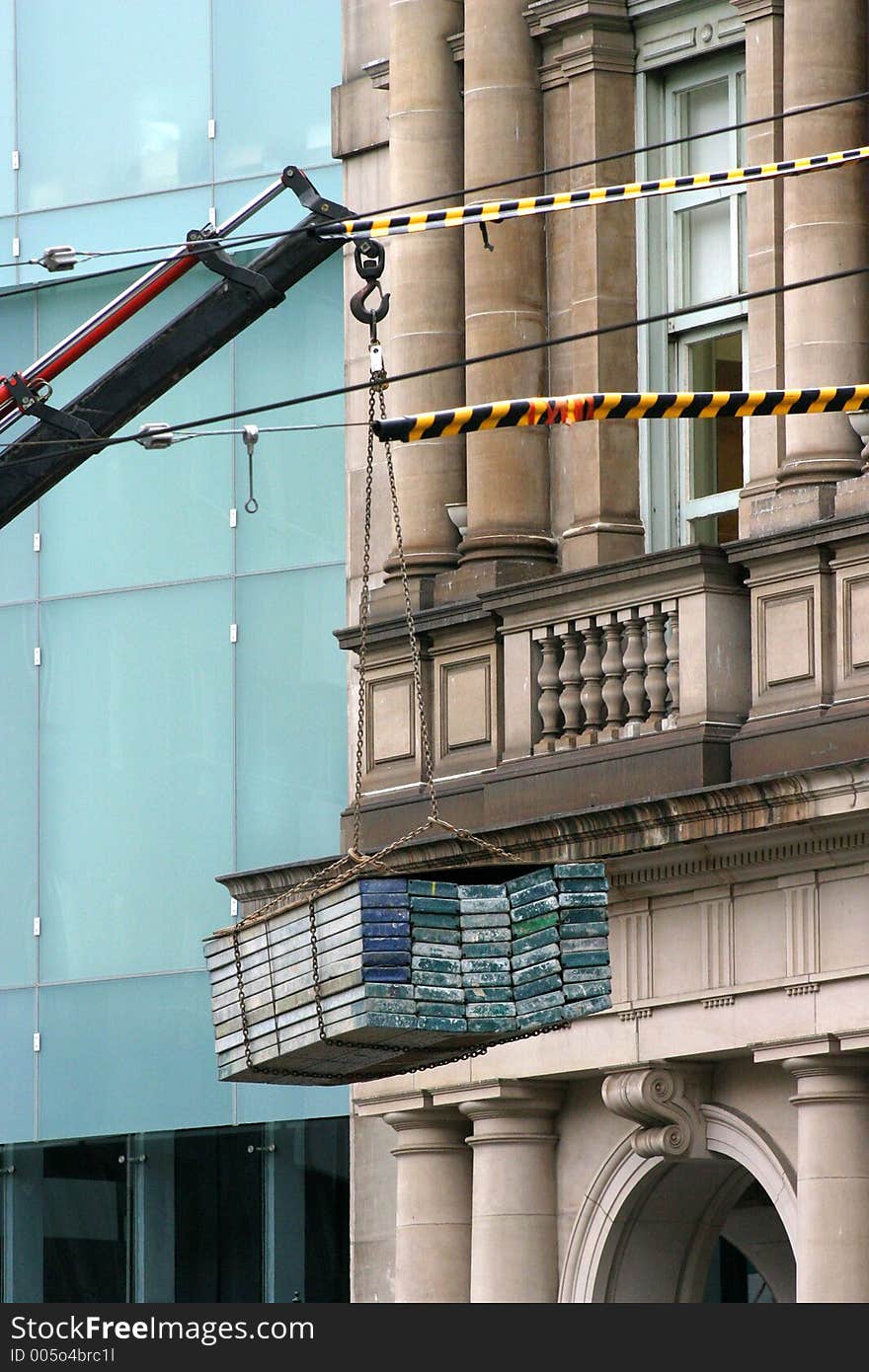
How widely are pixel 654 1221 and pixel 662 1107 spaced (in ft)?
4.02

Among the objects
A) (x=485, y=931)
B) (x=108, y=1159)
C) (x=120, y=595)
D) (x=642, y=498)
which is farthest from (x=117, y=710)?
(x=485, y=931)

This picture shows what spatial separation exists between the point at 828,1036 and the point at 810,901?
0.77 metres

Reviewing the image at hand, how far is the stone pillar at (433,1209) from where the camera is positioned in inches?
886

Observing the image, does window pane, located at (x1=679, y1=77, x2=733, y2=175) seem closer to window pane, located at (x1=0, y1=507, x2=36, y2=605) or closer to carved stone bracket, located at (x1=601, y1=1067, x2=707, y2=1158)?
carved stone bracket, located at (x1=601, y1=1067, x2=707, y2=1158)

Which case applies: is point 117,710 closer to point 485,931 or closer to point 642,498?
point 642,498

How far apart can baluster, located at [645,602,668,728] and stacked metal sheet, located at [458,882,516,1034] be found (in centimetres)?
373

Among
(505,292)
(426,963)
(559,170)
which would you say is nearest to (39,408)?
(559,170)

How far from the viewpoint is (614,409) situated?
1741 cm

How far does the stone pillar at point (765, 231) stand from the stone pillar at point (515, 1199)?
12.7 feet

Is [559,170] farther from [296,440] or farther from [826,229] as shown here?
[296,440]

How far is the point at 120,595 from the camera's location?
2736cm

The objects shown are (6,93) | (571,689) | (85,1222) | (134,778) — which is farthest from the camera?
(6,93)

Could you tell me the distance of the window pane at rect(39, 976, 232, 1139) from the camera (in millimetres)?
26391

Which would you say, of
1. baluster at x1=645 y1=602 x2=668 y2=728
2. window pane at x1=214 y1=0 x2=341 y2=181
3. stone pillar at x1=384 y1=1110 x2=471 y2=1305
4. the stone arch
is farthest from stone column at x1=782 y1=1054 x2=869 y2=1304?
window pane at x1=214 y1=0 x2=341 y2=181
